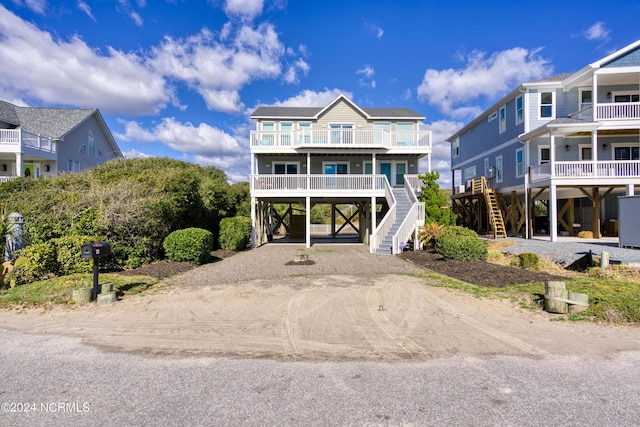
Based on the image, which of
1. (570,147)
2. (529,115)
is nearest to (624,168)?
(570,147)

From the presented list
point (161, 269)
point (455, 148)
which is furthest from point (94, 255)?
point (455, 148)

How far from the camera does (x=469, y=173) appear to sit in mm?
28062

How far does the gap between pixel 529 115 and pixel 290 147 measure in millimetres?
13784

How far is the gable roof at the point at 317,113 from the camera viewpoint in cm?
2177

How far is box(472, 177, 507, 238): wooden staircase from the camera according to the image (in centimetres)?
1944

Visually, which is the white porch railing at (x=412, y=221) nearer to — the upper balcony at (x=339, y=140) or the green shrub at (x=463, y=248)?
the green shrub at (x=463, y=248)

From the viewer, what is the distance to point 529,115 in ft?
63.2

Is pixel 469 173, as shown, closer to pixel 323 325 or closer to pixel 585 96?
pixel 585 96

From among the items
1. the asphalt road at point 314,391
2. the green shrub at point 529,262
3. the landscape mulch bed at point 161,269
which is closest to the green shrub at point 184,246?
the landscape mulch bed at point 161,269

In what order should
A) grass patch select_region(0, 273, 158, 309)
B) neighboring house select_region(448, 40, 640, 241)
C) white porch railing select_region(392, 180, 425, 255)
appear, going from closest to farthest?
grass patch select_region(0, 273, 158, 309), white porch railing select_region(392, 180, 425, 255), neighboring house select_region(448, 40, 640, 241)

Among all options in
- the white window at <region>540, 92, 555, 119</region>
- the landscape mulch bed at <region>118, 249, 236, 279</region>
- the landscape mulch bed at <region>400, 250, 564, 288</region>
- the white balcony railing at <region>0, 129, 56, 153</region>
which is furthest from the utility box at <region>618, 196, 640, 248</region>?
the white balcony railing at <region>0, 129, 56, 153</region>

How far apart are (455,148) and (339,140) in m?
16.2

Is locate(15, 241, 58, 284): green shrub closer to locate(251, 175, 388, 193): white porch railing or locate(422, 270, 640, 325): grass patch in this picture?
locate(422, 270, 640, 325): grass patch

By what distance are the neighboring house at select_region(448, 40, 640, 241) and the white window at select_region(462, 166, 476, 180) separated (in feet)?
5.99
